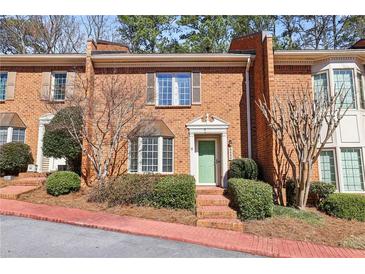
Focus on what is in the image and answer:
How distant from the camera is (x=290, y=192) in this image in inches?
362

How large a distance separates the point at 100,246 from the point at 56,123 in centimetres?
679

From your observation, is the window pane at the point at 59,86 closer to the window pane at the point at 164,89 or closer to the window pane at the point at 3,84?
the window pane at the point at 3,84

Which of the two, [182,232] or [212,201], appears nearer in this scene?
[182,232]

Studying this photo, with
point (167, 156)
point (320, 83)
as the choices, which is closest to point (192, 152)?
point (167, 156)

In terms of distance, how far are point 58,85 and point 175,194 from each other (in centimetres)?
828

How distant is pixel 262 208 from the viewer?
7293 millimetres

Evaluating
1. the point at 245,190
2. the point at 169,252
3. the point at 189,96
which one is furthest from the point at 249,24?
the point at 169,252

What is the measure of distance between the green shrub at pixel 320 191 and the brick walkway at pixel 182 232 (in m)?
3.39

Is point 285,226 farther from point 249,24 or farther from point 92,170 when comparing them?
point 249,24

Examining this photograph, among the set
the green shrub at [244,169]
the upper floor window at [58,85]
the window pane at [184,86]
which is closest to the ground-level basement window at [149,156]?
the window pane at [184,86]

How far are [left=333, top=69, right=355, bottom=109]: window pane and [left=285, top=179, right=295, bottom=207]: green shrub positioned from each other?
12.6 ft

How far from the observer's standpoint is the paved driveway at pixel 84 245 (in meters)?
4.99

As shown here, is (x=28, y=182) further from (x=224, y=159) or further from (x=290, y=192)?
(x=290, y=192)

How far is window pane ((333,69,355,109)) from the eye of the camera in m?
A: 9.98
